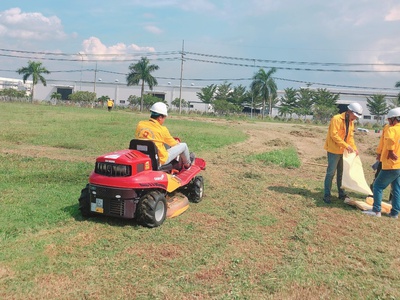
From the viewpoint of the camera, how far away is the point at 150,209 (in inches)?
203

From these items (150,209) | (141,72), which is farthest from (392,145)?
Answer: (141,72)

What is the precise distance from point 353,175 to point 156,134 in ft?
13.3

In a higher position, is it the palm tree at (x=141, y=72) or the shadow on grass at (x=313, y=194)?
the palm tree at (x=141, y=72)

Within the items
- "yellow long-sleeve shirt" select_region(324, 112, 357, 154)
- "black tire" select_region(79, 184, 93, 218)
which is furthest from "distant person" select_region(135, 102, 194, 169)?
"yellow long-sleeve shirt" select_region(324, 112, 357, 154)

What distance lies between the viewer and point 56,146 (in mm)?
13195

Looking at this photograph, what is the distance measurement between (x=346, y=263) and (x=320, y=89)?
248ft

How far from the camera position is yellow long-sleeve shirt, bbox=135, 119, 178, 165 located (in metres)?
5.73

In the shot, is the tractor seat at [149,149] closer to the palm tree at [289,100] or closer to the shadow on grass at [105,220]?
the shadow on grass at [105,220]

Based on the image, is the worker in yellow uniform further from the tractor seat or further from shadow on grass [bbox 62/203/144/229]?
shadow on grass [bbox 62/203/144/229]

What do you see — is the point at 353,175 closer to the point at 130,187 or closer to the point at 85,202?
the point at 130,187

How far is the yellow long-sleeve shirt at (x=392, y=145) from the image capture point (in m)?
6.30

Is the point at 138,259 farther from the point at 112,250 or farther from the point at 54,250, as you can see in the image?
the point at 54,250

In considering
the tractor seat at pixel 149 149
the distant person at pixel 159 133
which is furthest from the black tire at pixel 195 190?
the tractor seat at pixel 149 149

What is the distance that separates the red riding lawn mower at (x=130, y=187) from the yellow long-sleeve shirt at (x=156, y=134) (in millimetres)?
153
